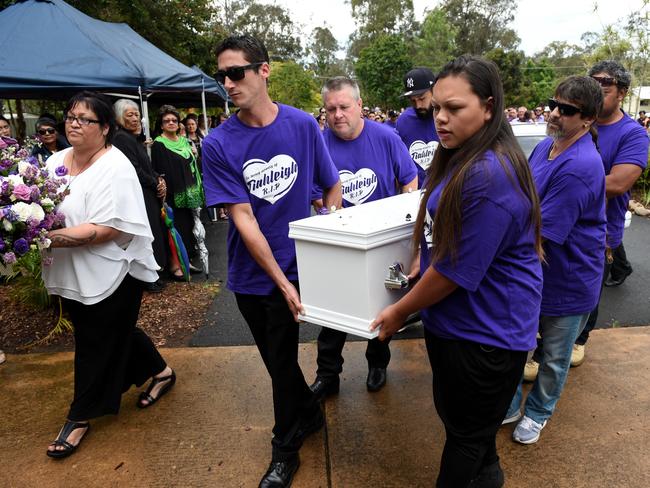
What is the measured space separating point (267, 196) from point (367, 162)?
1.05 meters

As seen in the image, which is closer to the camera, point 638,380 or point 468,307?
point 468,307

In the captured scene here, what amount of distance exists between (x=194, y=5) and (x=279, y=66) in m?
9.50

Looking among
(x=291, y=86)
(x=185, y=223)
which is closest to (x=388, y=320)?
(x=185, y=223)

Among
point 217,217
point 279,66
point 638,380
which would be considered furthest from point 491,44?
point 638,380

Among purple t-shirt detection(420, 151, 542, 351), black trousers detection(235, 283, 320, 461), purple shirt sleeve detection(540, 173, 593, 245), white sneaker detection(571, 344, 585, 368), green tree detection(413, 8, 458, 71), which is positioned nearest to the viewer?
purple t-shirt detection(420, 151, 542, 351)

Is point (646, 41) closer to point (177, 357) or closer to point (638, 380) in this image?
point (638, 380)

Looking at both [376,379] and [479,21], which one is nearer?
[376,379]

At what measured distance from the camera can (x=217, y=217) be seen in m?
9.40

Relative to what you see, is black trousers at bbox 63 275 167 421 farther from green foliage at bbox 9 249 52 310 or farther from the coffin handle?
green foliage at bbox 9 249 52 310

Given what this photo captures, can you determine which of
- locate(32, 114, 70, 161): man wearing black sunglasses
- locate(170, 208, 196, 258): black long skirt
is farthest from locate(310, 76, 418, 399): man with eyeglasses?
locate(32, 114, 70, 161): man wearing black sunglasses

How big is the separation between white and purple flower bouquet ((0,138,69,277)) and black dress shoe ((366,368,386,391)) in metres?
2.04

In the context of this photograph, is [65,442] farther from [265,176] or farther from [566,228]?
[566,228]

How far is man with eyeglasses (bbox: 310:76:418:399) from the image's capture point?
307 centimetres

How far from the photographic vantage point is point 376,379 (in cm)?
329
